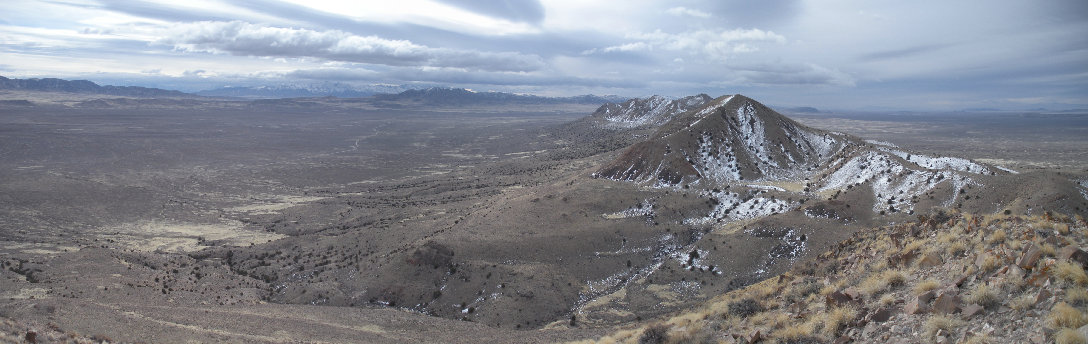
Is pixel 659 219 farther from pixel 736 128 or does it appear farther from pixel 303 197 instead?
pixel 303 197

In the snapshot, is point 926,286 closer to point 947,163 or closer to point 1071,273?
point 1071,273

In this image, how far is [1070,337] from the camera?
7.30 m

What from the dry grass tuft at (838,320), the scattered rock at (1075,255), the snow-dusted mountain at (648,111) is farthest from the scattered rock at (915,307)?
the snow-dusted mountain at (648,111)

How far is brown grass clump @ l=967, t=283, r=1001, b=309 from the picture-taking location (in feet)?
30.2

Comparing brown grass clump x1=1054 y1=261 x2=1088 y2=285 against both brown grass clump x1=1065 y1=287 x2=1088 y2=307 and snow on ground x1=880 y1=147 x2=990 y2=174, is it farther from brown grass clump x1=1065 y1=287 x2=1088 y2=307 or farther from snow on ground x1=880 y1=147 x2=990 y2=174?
snow on ground x1=880 y1=147 x2=990 y2=174

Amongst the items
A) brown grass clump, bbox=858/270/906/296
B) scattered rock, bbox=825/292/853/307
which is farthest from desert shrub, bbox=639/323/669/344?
brown grass clump, bbox=858/270/906/296

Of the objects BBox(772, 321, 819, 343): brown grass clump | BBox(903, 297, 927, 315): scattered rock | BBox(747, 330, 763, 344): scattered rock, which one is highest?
BBox(903, 297, 927, 315): scattered rock

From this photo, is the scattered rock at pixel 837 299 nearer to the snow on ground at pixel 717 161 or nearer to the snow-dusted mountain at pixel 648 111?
the snow on ground at pixel 717 161

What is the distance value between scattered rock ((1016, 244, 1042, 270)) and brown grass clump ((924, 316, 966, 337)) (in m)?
1.88

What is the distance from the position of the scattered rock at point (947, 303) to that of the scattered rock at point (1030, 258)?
1.34m

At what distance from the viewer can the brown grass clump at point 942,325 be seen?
8.96 metres

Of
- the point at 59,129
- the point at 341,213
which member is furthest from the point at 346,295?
the point at 59,129

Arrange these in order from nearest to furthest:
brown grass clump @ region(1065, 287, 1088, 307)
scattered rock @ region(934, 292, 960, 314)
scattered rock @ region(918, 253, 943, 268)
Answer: brown grass clump @ region(1065, 287, 1088, 307), scattered rock @ region(934, 292, 960, 314), scattered rock @ region(918, 253, 943, 268)

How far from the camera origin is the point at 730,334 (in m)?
12.7
